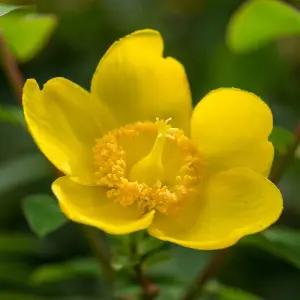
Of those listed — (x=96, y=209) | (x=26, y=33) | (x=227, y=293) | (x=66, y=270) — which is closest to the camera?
(x=96, y=209)

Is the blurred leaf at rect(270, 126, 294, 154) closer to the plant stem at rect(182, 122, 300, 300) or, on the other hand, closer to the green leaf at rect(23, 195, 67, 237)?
the plant stem at rect(182, 122, 300, 300)

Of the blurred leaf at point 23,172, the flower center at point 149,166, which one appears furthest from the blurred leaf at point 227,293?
the blurred leaf at point 23,172

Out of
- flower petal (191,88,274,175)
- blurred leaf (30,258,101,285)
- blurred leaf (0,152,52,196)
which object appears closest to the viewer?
flower petal (191,88,274,175)

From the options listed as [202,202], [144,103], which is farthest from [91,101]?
[202,202]

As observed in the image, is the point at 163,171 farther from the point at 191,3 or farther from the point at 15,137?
the point at 191,3

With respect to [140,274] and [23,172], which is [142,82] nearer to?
[140,274]

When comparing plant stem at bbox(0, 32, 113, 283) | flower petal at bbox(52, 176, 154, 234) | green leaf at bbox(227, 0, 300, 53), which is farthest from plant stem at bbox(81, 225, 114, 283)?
green leaf at bbox(227, 0, 300, 53)

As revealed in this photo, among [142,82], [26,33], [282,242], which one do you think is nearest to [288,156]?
[282,242]
